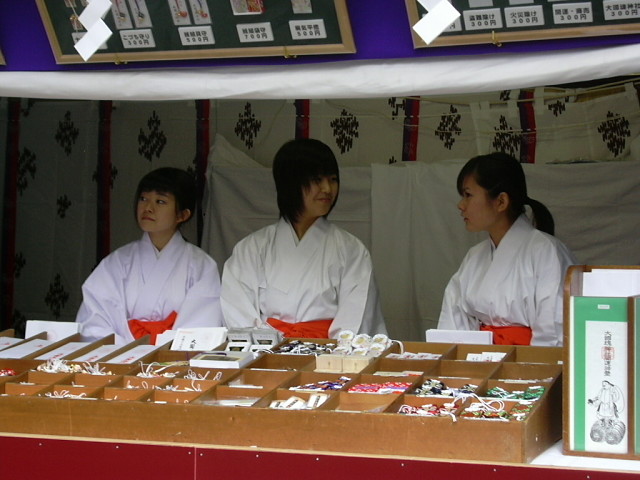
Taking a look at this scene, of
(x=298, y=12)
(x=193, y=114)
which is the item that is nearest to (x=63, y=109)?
(x=193, y=114)

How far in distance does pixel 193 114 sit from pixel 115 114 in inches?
20.1

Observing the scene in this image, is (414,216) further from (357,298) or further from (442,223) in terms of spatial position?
(357,298)

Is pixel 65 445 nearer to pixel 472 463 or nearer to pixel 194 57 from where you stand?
pixel 472 463

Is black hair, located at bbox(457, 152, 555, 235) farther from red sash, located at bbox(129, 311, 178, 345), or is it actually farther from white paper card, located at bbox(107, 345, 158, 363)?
white paper card, located at bbox(107, 345, 158, 363)

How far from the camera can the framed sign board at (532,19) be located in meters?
3.22

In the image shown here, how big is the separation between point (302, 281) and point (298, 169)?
58 cm

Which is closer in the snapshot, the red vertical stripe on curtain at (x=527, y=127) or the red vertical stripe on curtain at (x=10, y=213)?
the red vertical stripe on curtain at (x=527, y=127)

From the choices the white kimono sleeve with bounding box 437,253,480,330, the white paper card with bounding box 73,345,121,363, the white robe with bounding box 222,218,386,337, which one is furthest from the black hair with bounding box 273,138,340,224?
the white paper card with bounding box 73,345,121,363

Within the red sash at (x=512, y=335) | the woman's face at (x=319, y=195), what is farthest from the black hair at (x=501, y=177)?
the woman's face at (x=319, y=195)

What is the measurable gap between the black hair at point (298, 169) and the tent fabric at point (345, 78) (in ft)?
4.08

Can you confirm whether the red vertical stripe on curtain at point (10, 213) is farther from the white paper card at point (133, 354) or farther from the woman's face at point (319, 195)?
the white paper card at point (133, 354)

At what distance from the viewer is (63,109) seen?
21.0 feet

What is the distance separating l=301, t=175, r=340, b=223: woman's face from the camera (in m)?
4.96

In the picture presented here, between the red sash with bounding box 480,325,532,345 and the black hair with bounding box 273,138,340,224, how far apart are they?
1.16m
